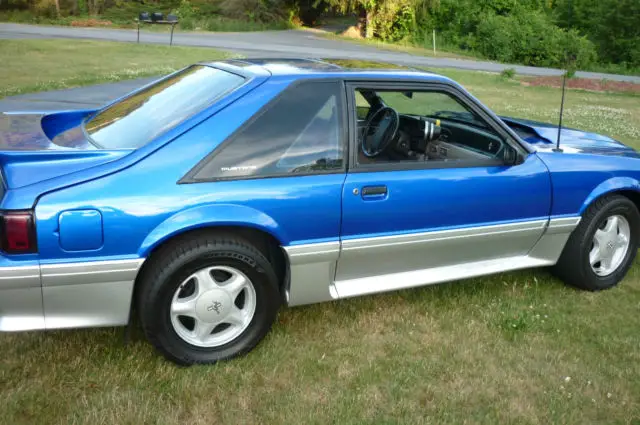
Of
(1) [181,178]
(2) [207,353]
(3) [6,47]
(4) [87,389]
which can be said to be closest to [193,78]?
(1) [181,178]

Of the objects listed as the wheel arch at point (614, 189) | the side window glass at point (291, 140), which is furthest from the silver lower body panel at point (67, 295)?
the wheel arch at point (614, 189)

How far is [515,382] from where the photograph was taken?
3207 millimetres

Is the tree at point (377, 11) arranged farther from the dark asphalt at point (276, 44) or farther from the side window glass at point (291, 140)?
the side window glass at point (291, 140)

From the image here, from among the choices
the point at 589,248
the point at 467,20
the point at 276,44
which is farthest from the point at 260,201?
the point at 467,20

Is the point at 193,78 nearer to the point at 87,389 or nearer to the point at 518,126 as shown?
the point at 87,389

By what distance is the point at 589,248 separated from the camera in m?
4.25

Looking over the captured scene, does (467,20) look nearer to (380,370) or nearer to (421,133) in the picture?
(421,133)

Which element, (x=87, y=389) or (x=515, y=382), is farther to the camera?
(x=515, y=382)

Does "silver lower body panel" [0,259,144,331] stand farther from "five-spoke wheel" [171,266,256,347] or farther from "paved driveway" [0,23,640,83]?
"paved driveway" [0,23,640,83]

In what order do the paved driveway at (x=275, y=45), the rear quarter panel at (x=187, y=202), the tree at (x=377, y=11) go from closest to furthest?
1. the rear quarter panel at (x=187, y=202)
2. the paved driveway at (x=275, y=45)
3. the tree at (x=377, y=11)

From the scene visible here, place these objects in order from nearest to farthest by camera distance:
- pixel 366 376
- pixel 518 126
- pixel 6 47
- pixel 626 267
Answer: pixel 366 376 < pixel 626 267 < pixel 518 126 < pixel 6 47

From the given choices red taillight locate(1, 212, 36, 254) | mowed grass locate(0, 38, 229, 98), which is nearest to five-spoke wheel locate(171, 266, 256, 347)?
red taillight locate(1, 212, 36, 254)

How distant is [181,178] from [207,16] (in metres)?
37.7

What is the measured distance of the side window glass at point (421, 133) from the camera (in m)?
3.70
